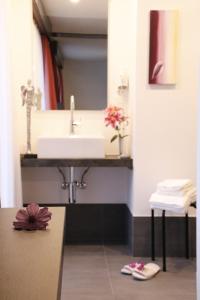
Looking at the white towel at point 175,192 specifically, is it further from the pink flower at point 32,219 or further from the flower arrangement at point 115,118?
the pink flower at point 32,219

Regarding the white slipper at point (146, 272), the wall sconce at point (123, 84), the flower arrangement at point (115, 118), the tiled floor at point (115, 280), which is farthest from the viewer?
the wall sconce at point (123, 84)

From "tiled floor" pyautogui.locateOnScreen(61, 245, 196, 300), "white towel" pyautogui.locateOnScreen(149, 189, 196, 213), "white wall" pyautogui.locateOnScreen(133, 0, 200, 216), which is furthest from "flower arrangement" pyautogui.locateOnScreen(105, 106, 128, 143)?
"tiled floor" pyautogui.locateOnScreen(61, 245, 196, 300)

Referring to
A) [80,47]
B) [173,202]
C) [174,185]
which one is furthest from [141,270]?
[80,47]

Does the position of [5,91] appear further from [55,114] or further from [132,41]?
[132,41]

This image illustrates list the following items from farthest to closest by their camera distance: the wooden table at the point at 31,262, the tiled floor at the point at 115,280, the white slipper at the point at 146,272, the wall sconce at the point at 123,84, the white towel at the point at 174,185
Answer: the wall sconce at the point at 123,84 → the white towel at the point at 174,185 → the white slipper at the point at 146,272 → the tiled floor at the point at 115,280 → the wooden table at the point at 31,262

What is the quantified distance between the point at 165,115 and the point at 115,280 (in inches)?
54.2

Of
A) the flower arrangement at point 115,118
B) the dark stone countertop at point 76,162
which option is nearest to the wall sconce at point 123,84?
the flower arrangement at point 115,118

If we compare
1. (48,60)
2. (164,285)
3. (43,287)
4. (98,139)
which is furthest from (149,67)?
(43,287)

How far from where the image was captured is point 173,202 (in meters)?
2.72

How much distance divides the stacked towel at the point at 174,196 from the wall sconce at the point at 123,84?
102 cm

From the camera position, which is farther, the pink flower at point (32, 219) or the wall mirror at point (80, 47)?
the wall mirror at point (80, 47)

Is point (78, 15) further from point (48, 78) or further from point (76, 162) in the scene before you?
point (76, 162)

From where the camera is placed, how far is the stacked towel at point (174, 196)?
271cm

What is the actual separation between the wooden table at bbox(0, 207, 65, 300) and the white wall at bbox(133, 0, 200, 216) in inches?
66.0
